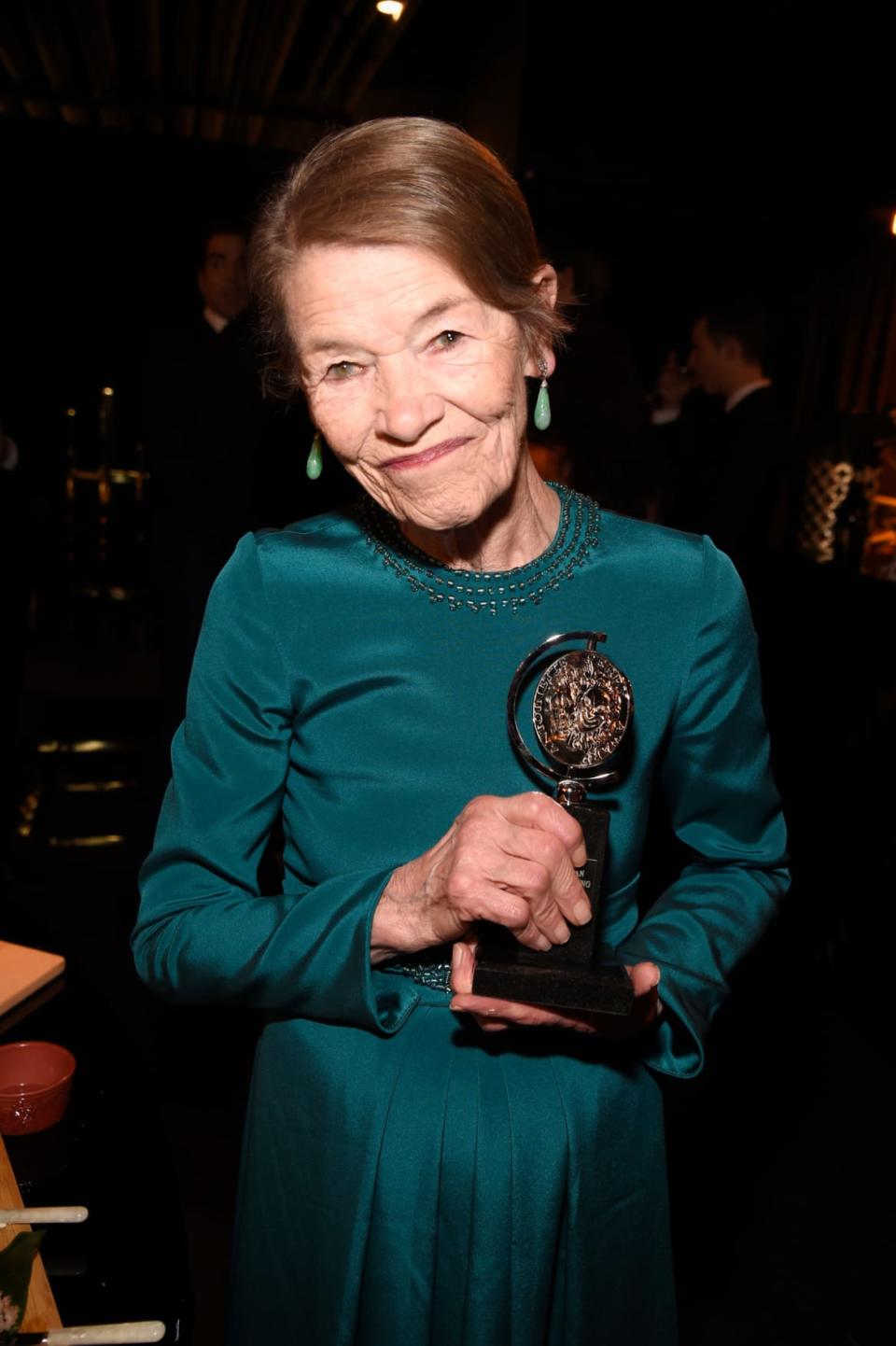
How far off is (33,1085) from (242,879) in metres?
0.37

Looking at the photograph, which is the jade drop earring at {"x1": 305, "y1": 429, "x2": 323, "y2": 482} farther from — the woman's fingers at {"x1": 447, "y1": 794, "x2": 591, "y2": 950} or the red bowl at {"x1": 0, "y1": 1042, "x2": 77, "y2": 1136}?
the red bowl at {"x1": 0, "y1": 1042, "x2": 77, "y2": 1136}

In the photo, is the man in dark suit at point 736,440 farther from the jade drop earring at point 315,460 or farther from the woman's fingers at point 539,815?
the woman's fingers at point 539,815

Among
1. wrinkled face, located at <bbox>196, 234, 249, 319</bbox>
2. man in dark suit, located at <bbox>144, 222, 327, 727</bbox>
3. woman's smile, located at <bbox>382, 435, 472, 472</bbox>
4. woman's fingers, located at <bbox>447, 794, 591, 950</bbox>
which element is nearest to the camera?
woman's fingers, located at <bbox>447, 794, 591, 950</bbox>

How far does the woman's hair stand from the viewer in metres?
0.99

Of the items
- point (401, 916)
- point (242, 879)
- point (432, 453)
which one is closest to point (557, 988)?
point (401, 916)

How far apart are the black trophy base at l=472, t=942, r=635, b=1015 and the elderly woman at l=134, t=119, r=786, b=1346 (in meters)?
0.03

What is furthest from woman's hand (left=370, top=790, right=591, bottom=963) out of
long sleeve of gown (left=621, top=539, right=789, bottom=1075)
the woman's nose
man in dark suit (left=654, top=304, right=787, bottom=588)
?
man in dark suit (left=654, top=304, right=787, bottom=588)

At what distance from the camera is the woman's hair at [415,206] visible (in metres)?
0.99

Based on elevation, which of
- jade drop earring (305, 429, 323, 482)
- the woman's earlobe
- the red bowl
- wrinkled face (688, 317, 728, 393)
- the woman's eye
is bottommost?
the red bowl

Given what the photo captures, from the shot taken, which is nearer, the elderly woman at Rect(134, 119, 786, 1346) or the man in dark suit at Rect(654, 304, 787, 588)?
the elderly woman at Rect(134, 119, 786, 1346)

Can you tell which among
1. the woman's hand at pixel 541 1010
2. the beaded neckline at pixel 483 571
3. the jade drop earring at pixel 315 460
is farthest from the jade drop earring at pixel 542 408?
the woman's hand at pixel 541 1010

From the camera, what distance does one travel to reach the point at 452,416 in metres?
1.04

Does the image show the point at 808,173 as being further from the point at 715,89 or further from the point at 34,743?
the point at 34,743

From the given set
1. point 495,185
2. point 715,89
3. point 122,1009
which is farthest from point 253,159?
point 495,185
